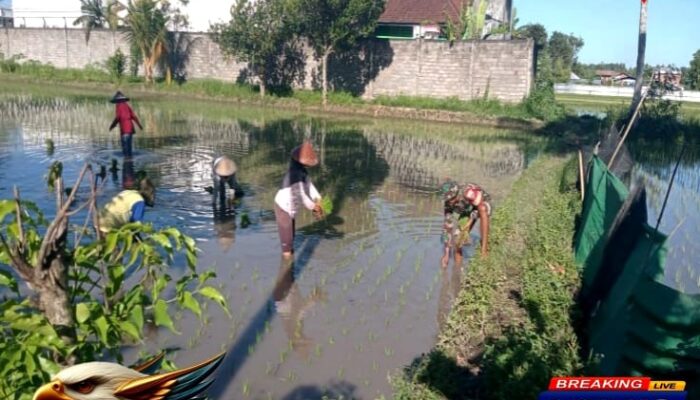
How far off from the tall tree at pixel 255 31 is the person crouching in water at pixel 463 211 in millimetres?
18651

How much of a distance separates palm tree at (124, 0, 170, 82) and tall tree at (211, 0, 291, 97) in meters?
4.08

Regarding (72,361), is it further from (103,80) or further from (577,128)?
(103,80)

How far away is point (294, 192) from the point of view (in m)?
7.61

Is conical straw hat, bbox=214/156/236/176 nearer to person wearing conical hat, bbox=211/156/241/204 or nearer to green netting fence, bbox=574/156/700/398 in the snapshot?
person wearing conical hat, bbox=211/156/241/204

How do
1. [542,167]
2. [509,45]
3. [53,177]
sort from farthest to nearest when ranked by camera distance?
[509,45] → [542,167] → [53,177]

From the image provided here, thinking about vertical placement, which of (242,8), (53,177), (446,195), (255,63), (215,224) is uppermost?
(242,8)

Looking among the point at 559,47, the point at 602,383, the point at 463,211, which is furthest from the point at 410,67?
the point at 559,47

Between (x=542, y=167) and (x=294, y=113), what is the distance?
13213 millimetres

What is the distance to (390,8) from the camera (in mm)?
32500

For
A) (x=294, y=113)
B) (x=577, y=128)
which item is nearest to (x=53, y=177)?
(x=577, y=128)

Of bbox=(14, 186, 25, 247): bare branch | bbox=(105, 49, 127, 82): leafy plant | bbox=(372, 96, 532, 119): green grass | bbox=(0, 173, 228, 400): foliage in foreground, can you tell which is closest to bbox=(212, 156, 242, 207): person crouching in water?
bbox=(0, 173, 228, 400): foliage in foreground

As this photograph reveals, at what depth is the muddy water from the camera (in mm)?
5453

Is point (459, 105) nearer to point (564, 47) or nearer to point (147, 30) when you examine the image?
point (147, 30)

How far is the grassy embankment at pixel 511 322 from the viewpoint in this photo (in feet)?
13.2
